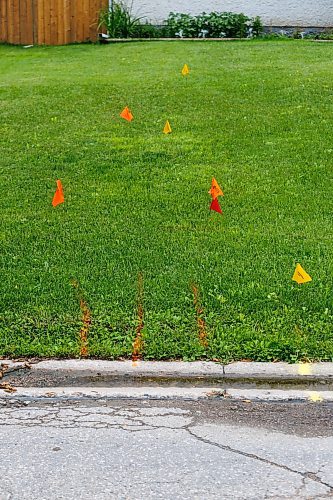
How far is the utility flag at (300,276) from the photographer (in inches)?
229

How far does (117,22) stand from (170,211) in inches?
393

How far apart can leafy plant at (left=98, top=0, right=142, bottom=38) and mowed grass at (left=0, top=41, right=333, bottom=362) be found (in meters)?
4.03

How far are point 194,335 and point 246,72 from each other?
749 centimetres

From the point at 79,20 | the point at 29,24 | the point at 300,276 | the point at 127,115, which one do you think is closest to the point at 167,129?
the point at 127,115

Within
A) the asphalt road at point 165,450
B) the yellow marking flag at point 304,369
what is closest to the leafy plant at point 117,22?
the yellow marking flag at point 304,369

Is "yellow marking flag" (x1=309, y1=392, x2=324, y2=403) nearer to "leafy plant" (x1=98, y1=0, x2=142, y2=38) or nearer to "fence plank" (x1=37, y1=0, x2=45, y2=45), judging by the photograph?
"leafy plant" (x1=98, y1=0, x2=142, y2=38)

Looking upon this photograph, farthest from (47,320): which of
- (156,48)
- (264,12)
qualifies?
(264,12)

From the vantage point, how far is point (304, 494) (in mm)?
3598

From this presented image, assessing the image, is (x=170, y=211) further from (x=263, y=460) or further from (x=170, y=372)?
(x=263, y=460)

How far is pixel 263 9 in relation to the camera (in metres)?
17.3

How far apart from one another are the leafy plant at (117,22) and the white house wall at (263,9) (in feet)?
1.90

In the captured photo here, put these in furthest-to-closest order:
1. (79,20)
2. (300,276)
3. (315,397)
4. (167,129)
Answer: (79,20)
(167,129)
(300,276)
(315,397)

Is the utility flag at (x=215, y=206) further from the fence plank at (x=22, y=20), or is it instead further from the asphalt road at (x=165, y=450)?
the fence plank at (x=22, y=20)

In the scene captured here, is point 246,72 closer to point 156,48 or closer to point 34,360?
point 156,48
